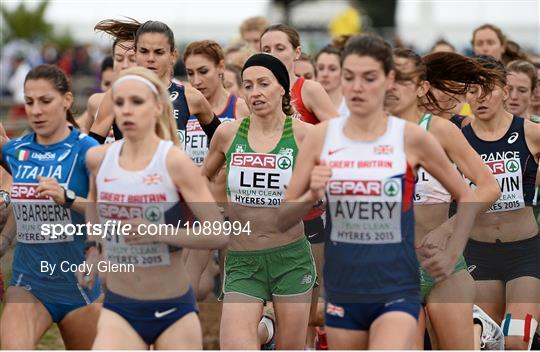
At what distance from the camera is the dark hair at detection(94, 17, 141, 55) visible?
32.2ft

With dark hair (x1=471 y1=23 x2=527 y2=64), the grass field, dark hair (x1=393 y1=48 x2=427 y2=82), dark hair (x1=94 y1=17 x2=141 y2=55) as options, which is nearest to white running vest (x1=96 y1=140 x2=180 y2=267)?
dark hair (x1=393 y1=48 x2=427 y2=82)

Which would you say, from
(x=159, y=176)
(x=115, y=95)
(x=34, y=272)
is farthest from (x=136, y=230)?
(x=34, y=272)

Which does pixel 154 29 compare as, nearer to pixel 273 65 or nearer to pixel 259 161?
pixel 273 65

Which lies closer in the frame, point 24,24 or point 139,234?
point 139,234

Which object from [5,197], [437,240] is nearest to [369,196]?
[437,240]

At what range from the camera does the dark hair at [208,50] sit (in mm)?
10461

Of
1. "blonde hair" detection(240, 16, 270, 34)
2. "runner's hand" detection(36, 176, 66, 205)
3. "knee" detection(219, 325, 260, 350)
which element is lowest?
"knee" detection(219, 325, 260, 350)

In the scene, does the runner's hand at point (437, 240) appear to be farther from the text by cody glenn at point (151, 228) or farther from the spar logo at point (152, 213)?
the spar logo at point (152, 213)

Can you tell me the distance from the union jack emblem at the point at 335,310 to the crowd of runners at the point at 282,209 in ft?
0.04

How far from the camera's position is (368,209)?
6.71 meters

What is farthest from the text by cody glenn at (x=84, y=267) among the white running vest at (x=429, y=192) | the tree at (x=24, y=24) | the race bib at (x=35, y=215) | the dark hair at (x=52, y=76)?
the tree at (x=24, y=24)

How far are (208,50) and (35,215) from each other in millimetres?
3215

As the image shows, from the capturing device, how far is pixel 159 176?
6.78 metres

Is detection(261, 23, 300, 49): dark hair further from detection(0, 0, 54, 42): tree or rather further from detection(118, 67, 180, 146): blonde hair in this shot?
detection(0, 0, 54, 42): tree
